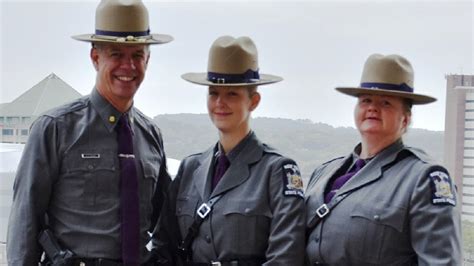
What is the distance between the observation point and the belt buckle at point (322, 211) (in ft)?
7.36

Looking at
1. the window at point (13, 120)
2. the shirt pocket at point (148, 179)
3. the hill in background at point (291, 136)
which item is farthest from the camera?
the window at point (13, 120)

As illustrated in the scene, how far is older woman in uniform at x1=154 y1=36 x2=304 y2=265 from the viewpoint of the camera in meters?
2.18

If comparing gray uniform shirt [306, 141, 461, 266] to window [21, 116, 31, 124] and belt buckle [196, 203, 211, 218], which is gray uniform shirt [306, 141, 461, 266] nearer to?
belt buckle [196, 203, 211, 218]

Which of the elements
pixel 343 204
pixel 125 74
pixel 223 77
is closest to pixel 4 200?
pixel 125 74

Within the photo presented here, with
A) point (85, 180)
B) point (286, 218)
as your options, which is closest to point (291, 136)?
point (286, 218)

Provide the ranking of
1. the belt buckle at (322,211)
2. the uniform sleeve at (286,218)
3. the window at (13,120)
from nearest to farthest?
the uniform sleeve at (286,218) → the belt buckle at (322,211) → the window at (13,120)

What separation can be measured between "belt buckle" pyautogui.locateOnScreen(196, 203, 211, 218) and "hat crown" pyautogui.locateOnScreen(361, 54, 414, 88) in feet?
2.15

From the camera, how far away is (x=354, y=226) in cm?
214

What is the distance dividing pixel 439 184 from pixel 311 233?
17.7 inches

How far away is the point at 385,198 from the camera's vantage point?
2.14 metres

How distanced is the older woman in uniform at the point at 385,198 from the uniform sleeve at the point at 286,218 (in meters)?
0.09

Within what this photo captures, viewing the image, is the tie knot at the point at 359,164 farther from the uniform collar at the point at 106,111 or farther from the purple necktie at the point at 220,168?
the uniform collar at the point at 106,111

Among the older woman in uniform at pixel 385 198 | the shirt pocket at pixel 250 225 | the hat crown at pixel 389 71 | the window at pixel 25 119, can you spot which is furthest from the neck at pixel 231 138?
the window at pixel 25 119

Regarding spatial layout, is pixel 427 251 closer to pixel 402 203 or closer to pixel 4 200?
pixel 402 203
